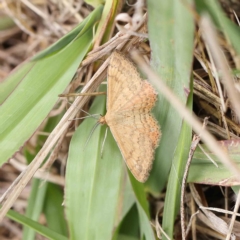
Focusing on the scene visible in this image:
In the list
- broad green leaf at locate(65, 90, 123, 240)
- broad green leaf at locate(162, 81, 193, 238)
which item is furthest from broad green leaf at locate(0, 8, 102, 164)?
broad green leaf at locate(162, 81, 193, 238)

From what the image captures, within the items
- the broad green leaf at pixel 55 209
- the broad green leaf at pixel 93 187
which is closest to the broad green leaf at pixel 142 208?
the broad green leaf at pixel 93 187

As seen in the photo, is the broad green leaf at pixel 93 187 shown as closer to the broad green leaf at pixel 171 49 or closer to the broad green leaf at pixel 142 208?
the broad green leaf at pixel 142 208

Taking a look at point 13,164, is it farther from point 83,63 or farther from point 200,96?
point 200,96

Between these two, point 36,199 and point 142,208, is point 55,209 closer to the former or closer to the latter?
point 36,199

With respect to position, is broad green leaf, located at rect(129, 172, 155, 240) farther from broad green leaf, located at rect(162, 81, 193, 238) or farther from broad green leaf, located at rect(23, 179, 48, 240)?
broad green leaf, located at rect(23, 179, 48, 240)

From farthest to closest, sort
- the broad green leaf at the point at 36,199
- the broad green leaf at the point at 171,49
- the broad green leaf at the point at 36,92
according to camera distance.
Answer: the broad green leaf at the point at 36,199, the broad green leaf at the point at 36,92, the broad green leaf at the point at 171,49

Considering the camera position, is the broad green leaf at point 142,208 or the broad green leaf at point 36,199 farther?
the broad green leaf at point 36,199

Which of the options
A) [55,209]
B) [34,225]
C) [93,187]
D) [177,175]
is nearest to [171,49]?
[177,175]
